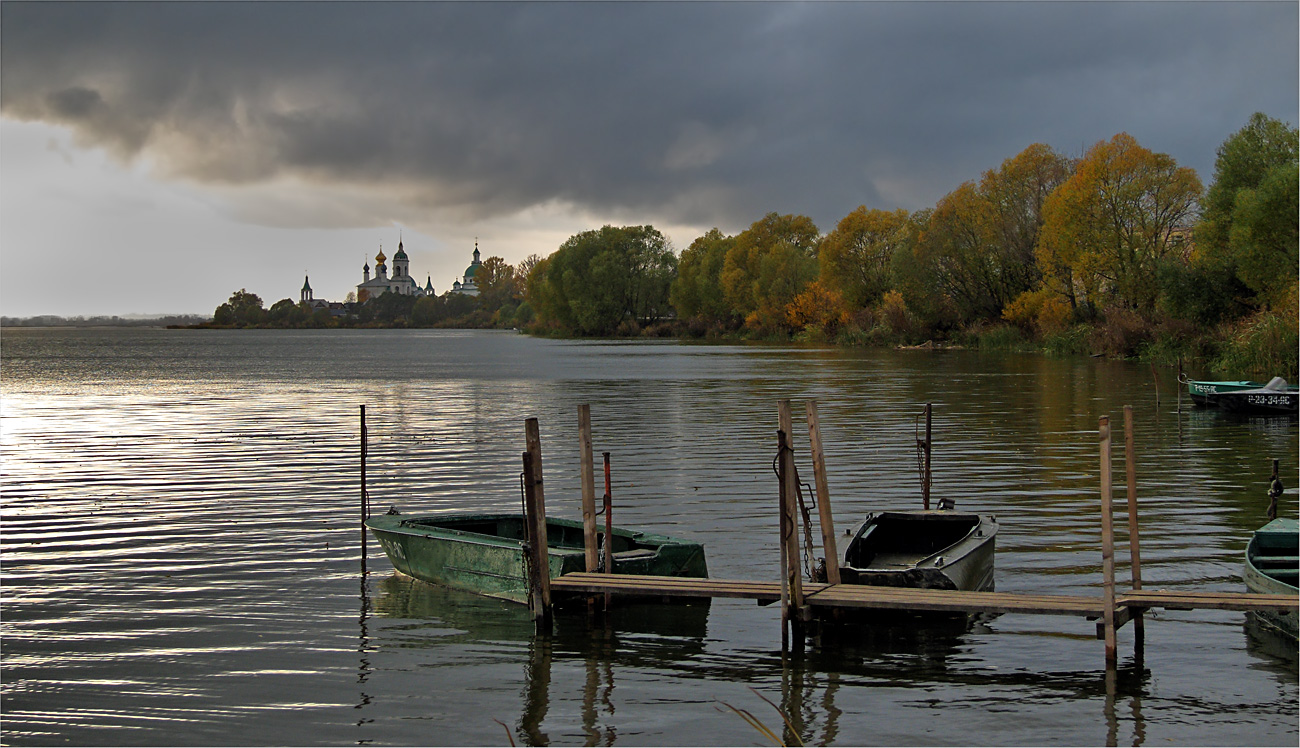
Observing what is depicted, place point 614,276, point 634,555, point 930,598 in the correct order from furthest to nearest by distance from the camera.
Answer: point 614,276 < point 634,555 < point 930,598

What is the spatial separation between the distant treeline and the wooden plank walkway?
34.9 m

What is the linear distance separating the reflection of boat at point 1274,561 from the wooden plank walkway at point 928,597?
373 mm

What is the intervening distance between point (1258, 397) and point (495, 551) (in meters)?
28.8

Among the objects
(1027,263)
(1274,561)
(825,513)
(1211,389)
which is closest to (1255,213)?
(1211,389)

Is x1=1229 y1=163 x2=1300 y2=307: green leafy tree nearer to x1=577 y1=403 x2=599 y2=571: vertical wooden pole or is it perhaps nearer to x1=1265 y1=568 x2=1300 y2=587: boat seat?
x1=1265 y1=568 x2=1300 y2=587: boat seat

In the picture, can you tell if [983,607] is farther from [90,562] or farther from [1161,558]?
[90,562]

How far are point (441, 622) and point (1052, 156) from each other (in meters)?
76.3

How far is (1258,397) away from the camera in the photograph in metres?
35.1

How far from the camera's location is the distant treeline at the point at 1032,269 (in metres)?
53.5

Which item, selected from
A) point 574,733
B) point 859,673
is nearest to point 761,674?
point 859,673

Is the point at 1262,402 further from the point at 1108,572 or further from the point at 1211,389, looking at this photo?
the point at 1108,572

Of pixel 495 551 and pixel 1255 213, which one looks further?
pixel 1255 213

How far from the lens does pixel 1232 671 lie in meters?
11.4

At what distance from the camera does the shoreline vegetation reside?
5334cm
